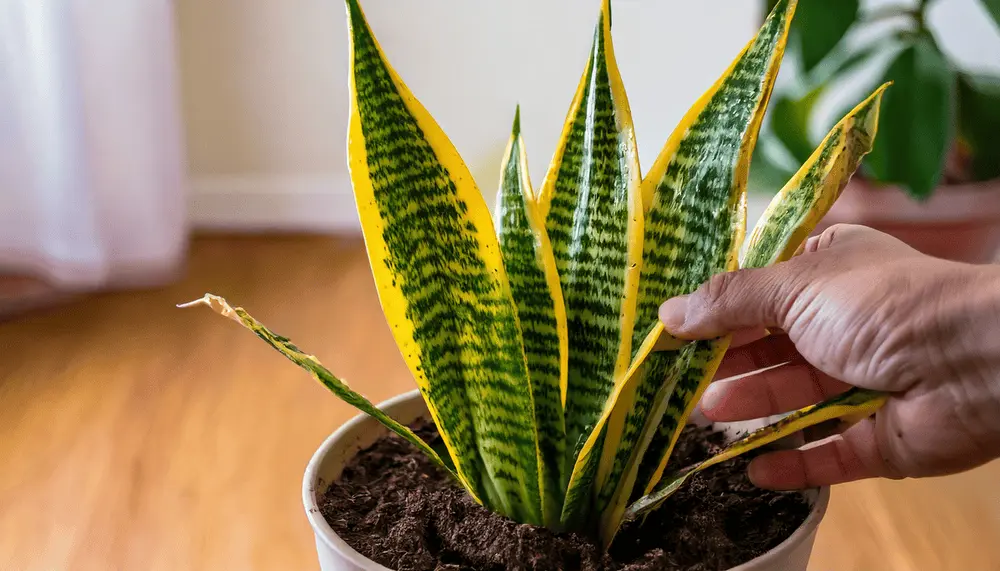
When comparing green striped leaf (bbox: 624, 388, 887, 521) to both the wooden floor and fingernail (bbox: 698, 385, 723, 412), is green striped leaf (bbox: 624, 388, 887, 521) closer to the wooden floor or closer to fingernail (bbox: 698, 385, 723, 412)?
fingernail (bbox: 698, 385, 723, 412)

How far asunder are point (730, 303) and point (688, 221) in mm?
64

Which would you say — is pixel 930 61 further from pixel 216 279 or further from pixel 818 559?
pixel 216 279

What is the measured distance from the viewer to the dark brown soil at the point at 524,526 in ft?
1.61

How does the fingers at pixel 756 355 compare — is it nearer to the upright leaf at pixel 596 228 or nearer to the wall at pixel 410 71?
the upright leaf at pixel 596 228

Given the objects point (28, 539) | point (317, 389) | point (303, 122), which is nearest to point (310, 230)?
point (303, 122)

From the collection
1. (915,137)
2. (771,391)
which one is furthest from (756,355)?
(915,137)

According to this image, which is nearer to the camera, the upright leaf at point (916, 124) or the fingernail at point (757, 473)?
the fingernail at point (757, 473)

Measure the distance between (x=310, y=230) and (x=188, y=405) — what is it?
2.38 feet

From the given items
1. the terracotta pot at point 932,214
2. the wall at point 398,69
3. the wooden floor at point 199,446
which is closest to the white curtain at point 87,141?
the wooden floor at point 199,446

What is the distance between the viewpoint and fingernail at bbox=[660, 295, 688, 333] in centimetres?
46

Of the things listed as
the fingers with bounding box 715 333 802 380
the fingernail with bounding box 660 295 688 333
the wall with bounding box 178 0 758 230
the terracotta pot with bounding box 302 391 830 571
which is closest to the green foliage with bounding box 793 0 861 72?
the wall with bounding box 178 0 758 230

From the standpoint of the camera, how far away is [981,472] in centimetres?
98

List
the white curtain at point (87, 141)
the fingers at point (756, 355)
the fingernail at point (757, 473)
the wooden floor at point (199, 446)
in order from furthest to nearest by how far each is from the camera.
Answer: the white curtain at point (87, 141) → the wooden floor at point (199, 446) → the fingers at point (756, 355) → the fingernail at point (757, 473)

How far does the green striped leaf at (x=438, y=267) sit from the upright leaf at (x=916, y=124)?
102 centimetres
